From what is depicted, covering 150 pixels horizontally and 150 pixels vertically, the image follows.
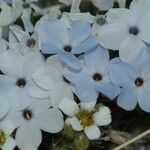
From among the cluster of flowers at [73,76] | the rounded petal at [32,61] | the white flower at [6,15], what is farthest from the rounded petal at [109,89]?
the white flower at [6,15]

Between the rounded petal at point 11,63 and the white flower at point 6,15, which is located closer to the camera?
the rounded petal at point 11,63

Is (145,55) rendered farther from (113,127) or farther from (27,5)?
(27,5)

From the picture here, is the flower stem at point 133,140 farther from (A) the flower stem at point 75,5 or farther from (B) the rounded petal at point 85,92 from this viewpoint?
(A) the flower stem at point 75,5

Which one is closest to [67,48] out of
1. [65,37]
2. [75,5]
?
[65,37]

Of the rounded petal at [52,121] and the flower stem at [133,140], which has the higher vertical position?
the rounded petal at [52,121]

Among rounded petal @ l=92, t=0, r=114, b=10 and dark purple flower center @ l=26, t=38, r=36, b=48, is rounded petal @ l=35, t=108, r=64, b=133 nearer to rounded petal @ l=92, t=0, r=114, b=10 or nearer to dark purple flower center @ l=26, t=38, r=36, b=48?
dark purple flower center @ l=26, t=38, r=36, b=48

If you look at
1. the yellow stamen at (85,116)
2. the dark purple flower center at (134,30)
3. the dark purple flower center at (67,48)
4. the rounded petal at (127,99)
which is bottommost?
the yellow stamen at (85,116)

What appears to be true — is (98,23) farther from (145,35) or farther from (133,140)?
(133,140)
